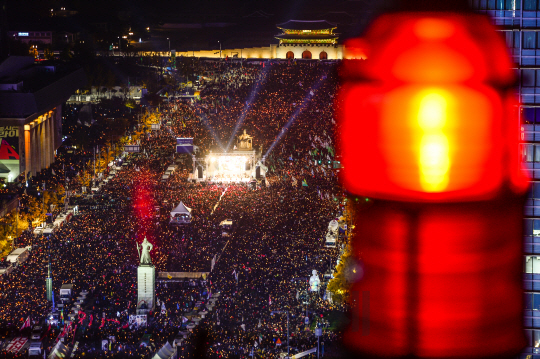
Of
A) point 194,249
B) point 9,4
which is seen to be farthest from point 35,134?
point 9,4

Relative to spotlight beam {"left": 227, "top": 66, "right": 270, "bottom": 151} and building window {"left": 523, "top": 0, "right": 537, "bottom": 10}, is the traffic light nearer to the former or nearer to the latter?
building window {"left": 523, "top": 0, "right": 537, "bottom": 10}

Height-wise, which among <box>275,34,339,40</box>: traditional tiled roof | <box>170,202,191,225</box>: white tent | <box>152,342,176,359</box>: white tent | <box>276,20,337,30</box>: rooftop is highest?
<box>276,20,337,30</box>: rooftop

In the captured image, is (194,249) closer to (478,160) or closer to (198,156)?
(198,156)

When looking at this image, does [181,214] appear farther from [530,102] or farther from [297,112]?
[297,112]

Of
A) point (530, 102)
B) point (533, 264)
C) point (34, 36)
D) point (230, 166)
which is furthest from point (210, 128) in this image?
point (533, 264)

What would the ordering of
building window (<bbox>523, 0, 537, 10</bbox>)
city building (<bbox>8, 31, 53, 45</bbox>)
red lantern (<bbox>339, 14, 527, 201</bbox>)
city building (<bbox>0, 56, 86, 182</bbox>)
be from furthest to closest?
city building (<bbox>8, 31, 53, 45</bbox>) → city building (<bbox>0, 56, 86, 182</bbox>) → building window (<bbox>523, 0, 537, 10</bbox>) → red lantern (<bbox>339, 14, 527, 201</bbox>)

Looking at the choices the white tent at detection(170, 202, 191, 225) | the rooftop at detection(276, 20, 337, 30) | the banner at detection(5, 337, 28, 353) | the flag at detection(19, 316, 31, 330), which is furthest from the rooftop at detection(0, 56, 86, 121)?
the banner at detection(5, 337, 28, 353)
